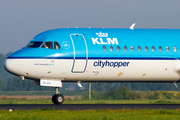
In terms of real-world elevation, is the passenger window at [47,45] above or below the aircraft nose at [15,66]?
above

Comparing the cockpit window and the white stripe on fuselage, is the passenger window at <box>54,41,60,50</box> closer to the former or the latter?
the white stripe on fuselage

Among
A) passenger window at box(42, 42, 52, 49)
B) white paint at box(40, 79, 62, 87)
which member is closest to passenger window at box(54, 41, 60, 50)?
passenger window at box(42, 42, 52, 49)

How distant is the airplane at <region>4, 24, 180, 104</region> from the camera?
29062 mm

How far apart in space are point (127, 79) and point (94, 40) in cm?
435

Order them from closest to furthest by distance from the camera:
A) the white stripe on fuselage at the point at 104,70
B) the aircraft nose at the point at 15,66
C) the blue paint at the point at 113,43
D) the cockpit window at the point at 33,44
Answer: the aircraft nose at the point at 15,66, the white stripe on fuselage at the point at 104,70, the blue paint at the point at 113,43, the cockpit window at the point at 33,44

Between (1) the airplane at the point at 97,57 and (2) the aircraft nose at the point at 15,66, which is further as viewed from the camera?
(1) the airplane at the point at 97,57

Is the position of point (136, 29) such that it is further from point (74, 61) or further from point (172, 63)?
point (74, 61)

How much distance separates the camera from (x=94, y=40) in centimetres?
3084

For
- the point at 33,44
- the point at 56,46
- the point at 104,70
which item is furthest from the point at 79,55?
the point at 33,44

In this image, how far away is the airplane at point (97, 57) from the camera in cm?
2906

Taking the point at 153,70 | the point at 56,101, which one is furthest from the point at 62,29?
the point at 153,70

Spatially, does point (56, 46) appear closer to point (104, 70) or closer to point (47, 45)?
point (47, 45)

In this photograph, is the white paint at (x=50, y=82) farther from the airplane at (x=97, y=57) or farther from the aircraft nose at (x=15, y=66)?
Answer: the aircraft nose at (x=15, y=66)

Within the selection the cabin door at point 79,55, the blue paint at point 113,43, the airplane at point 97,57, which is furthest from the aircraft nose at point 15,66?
the cabin door at point 79,55
